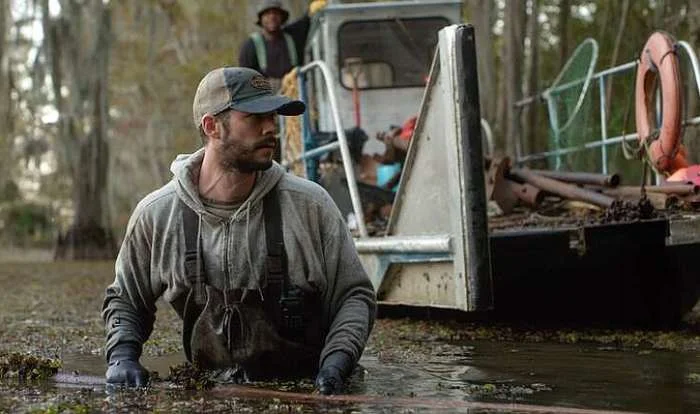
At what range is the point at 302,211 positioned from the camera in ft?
18.1

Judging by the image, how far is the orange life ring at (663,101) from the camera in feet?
29.2

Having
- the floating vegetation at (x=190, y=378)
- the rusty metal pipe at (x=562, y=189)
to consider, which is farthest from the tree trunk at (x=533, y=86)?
the floating vegetation at (x=190, y=378)

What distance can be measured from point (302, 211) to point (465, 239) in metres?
1.85

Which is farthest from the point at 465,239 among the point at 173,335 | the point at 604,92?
the point at 604,92

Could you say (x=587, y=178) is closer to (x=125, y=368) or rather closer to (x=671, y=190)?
(x=671, y=190)

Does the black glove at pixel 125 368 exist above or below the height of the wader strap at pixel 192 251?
below

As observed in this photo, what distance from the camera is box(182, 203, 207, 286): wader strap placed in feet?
18.0

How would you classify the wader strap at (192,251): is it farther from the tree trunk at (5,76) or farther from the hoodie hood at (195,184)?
the tree trunk at (5,76)

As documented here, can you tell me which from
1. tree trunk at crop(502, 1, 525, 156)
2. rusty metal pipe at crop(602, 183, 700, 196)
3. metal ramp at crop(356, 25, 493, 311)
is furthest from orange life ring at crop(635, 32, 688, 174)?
tree trunk at crop(502, 1, 525, 156)

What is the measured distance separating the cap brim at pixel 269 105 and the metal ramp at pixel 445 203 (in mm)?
1918

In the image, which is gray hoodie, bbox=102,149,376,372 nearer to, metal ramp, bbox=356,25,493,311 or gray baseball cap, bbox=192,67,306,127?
gray baseball cap, bbox=192,67,306,127

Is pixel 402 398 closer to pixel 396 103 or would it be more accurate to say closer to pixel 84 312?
pixel 84 312

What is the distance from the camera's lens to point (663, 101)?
8.99 meters

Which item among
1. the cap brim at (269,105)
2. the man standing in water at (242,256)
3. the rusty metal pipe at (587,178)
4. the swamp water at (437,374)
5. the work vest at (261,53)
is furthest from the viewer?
the work vest at (261,53)
